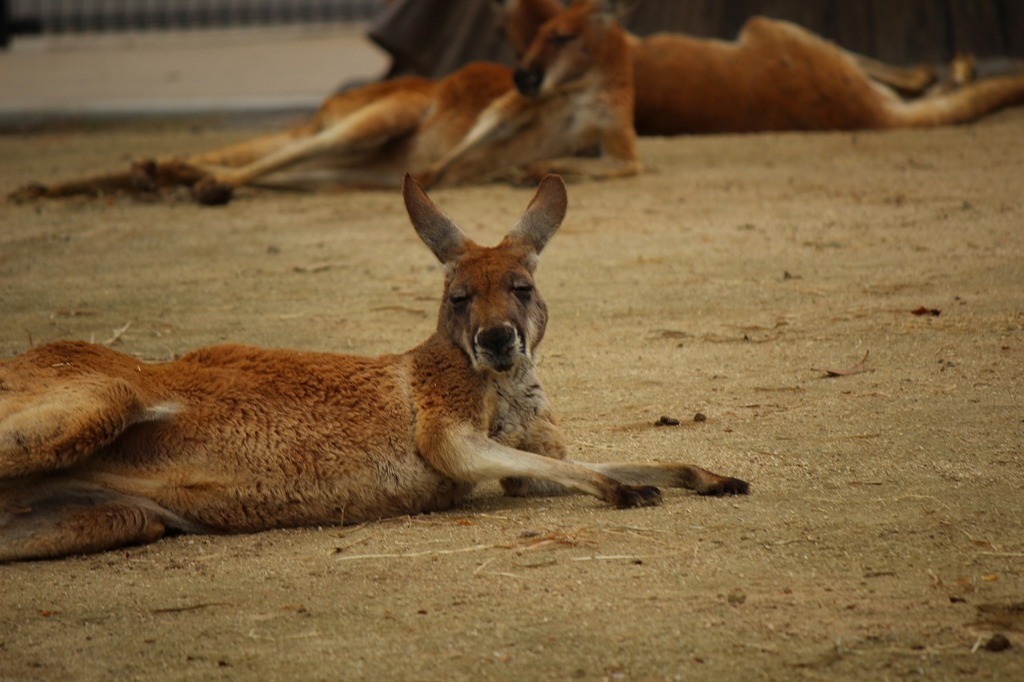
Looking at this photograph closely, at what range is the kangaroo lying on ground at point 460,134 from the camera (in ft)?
29.1

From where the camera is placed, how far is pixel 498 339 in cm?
388

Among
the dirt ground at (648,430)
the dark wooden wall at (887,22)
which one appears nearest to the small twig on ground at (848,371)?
the dirt ground at (648,430)

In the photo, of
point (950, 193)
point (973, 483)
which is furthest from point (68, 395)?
point (950, 193)

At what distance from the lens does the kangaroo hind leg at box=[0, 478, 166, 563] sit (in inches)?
141

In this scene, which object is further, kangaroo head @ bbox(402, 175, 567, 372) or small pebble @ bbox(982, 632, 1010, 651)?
kangaroo head @ bbox(402, 175, 567, 372)

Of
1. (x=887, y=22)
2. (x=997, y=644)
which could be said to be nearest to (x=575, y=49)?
(x=887, y=22)

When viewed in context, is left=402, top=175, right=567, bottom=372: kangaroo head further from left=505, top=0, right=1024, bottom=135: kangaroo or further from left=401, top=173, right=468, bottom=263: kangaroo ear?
left=505, top=0, right=1024, bottom=135: kangaroo

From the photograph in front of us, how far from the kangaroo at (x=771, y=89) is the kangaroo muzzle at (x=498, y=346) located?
21.8 feet

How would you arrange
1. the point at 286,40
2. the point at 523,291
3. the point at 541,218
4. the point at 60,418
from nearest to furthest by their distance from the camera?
the point at 60,418
the point at 523,291
the point at 541,218
the point at 286,40

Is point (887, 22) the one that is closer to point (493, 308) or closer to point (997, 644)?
point (493, 308)

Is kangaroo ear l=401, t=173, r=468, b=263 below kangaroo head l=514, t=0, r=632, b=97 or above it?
below

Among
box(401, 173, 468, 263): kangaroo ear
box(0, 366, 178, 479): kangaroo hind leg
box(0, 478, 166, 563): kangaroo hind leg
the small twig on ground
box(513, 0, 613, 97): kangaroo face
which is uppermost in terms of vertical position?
box(513, 0, 613, 97): kangaroo face

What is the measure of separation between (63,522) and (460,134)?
19.1 ft

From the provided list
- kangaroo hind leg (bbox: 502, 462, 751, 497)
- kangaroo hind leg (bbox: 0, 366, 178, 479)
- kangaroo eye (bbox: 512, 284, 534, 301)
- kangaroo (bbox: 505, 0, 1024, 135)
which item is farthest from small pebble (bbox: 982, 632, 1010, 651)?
kangaroo (bbox: 505, 0, 1024, 135)
